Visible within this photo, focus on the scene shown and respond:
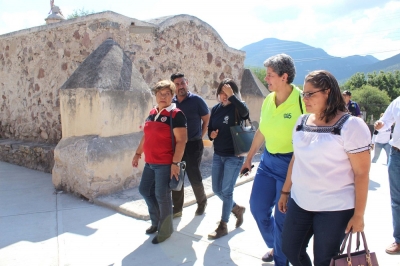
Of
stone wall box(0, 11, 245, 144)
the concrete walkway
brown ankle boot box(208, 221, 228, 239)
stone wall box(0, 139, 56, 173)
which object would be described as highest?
stone wall box(0, 11, 245, 144)

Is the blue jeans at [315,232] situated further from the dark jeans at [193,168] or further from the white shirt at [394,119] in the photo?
the dark jeans at [193,168]

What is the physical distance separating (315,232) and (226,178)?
1498 millimetres

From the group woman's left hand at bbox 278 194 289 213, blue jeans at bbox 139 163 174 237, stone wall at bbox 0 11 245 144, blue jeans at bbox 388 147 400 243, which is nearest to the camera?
woman's left hand at bbox 278 194 289 213

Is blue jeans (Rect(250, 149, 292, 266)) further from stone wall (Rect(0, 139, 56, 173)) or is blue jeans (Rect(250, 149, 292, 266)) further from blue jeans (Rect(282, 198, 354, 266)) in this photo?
stone wall (Rect(0, 139, 56, 173))

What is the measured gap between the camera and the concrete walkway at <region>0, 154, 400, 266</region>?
305 centimetres

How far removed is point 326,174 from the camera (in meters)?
2.05

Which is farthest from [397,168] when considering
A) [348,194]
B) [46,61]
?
[46,61]

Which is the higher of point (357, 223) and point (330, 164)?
point (330, 164)

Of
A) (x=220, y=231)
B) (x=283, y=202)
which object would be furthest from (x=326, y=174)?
(x=220, y=231)

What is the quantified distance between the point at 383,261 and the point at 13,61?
747 centimetres

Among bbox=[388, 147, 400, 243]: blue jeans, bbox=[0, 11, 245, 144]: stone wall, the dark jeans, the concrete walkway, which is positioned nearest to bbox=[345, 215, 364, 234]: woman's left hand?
the concrete walkway

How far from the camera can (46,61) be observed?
21.2 ft

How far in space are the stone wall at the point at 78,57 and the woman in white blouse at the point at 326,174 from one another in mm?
4187

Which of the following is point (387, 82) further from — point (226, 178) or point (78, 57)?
A: point (226, 178)
